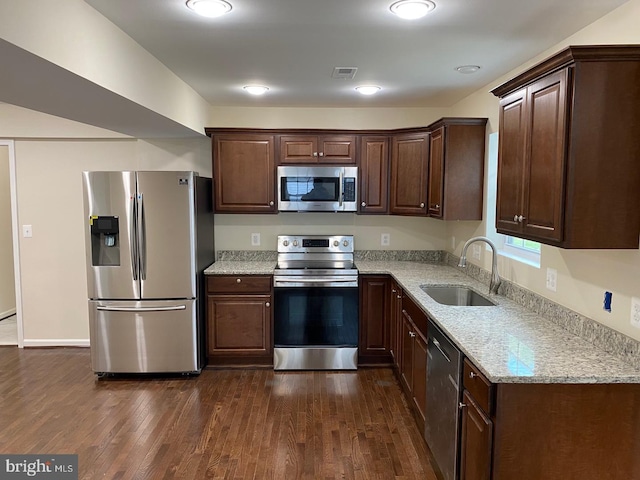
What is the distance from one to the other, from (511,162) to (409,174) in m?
1.73

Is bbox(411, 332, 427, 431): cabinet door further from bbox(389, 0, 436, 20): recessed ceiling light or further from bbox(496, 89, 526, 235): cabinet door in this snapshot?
bbox(389, 0, 436, 20): recessed ceiling light

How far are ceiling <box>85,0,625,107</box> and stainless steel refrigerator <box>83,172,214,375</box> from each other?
1.00 m

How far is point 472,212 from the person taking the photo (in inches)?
138

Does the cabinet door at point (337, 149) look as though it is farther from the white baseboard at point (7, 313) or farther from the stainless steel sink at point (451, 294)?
the white baseboard at point (7, 313)

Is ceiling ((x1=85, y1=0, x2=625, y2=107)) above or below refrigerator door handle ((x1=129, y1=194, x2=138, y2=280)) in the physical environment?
above

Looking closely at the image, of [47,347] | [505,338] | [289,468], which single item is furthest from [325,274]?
[47,347]

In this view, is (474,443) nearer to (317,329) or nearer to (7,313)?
(317,329)

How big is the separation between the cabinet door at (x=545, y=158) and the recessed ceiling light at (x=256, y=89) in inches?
82.7

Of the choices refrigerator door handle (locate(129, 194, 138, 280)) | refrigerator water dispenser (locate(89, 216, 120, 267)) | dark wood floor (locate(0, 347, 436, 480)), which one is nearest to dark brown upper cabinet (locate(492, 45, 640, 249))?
dark wood floor (locate(0, 347, 436, 480))

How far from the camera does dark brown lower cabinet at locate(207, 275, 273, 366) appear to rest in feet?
12.9

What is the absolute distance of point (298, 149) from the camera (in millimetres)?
4141

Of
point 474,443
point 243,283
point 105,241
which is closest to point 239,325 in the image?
point 243,283

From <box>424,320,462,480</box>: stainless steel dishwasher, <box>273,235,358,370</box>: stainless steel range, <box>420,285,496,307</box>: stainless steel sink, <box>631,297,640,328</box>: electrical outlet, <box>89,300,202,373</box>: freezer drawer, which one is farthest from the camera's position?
<box>273,235,358,370</box>: stainless steel range

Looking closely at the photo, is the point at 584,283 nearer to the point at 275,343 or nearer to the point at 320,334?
the point at 320,334
